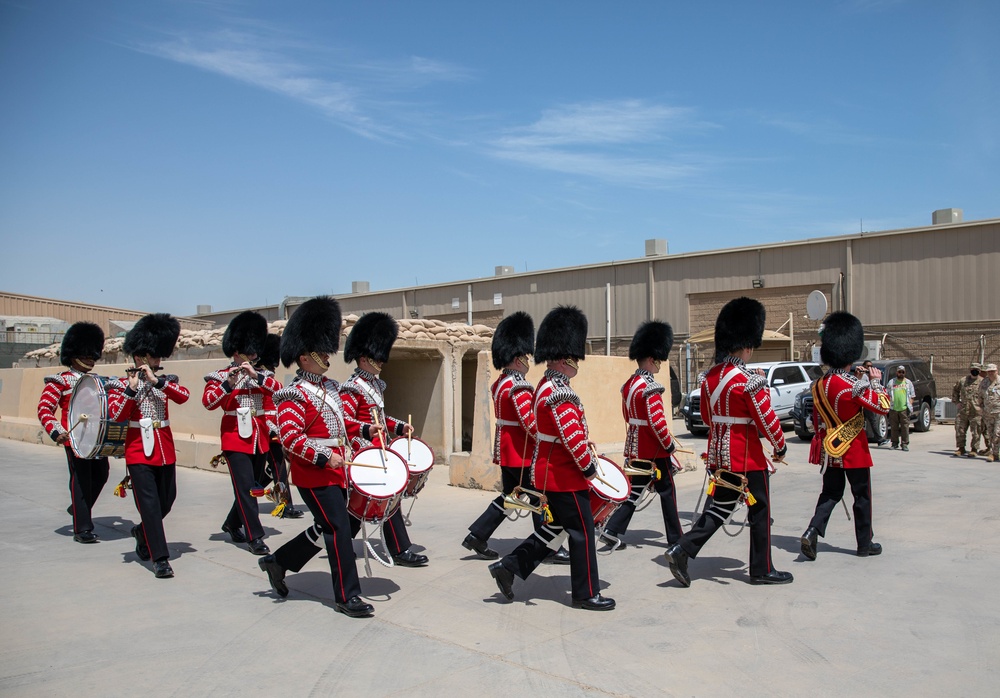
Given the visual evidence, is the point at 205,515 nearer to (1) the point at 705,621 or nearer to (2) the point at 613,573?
(2) the point at 613,573

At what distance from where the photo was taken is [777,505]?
32.4ft

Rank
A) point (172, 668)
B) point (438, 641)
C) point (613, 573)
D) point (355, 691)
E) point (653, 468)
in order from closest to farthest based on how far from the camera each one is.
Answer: point (355, 691), point (172, 668), point (438, 641), point (613, 573), point (653, 468)

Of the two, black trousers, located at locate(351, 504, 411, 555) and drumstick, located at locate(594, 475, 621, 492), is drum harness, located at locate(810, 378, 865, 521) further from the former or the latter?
black trousers, located at locate(351, 504, 411, 555)

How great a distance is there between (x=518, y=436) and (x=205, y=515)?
13.9ft

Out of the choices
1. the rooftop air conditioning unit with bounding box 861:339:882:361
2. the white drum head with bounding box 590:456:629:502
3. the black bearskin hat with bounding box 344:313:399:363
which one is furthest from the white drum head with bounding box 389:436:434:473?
the rooftop air conditioning unit with bounding box 861:339:882:361

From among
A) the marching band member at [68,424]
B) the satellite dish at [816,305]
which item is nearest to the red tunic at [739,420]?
the marching band member at [68,424]

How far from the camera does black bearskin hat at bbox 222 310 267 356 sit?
8.46 meters

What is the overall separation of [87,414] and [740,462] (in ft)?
17.7

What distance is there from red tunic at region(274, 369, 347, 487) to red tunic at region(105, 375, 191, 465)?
1680mm

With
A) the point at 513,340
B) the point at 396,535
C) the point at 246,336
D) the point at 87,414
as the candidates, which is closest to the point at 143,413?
the point at 87,414

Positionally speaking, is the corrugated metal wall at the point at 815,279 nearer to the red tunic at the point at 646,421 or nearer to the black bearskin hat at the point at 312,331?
the red tunic at the point at 646,421

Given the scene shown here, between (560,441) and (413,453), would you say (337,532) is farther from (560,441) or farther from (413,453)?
(560,441)

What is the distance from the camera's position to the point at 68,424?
7.98m

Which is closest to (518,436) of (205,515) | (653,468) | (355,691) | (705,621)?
(653,468)
